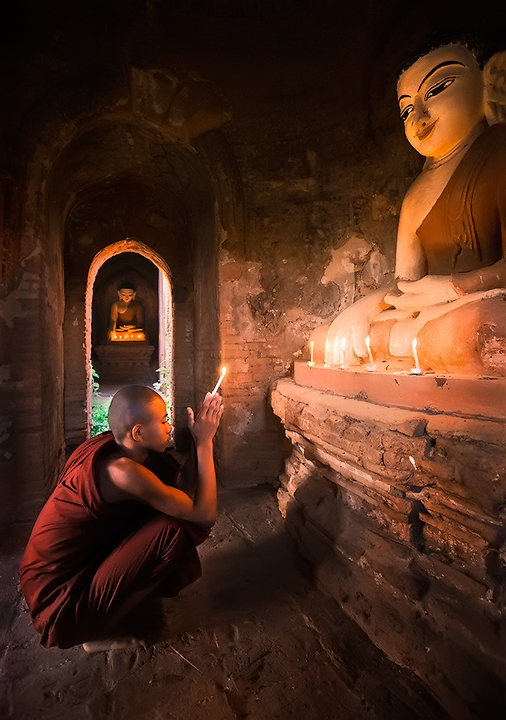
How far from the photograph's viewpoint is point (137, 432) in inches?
68.8

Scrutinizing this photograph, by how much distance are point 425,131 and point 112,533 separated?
131 inches

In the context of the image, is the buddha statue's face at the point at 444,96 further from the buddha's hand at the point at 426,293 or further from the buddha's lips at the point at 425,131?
the buddha's hand at the point at 426,293

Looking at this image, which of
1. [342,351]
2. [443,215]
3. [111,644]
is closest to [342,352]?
[342,351]

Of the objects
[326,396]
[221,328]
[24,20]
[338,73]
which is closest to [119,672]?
[326,396]

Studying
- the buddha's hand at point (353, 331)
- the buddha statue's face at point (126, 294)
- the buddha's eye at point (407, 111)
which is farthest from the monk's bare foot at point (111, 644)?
the buddha statue's face at point (126, 294)

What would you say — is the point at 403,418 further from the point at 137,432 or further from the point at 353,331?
the point at 137,432

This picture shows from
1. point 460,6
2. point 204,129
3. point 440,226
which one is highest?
point 460,6

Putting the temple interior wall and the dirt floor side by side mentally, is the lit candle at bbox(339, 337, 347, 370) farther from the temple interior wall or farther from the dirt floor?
the dirt floor

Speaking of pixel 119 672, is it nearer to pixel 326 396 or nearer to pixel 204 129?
pixel 326 396

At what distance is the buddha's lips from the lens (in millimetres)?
2678

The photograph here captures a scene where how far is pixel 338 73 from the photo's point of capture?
3.75 metres

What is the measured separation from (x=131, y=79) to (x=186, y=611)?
4.36 metres

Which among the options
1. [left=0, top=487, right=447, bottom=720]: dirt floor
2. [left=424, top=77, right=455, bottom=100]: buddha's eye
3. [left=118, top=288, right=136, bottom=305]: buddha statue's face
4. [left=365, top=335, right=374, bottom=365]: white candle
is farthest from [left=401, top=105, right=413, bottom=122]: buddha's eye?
[left=118, top=288, right=136, bottom=305]: buddha statue's face

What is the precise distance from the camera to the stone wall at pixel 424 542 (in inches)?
55.4
